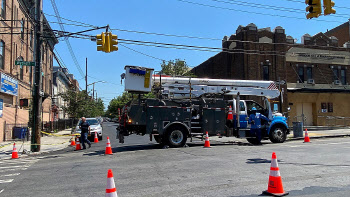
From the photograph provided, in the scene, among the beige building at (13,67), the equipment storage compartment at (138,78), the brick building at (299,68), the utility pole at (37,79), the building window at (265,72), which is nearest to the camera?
the equipment storage compartment at (138,78)

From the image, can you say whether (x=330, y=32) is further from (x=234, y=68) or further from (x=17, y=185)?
(x=17, y=185)

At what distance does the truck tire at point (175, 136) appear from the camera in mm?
13172

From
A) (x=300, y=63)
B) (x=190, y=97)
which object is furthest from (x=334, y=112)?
(x=190, y=97)

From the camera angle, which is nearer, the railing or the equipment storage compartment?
the equipment storage compartment

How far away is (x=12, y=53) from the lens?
22656mm

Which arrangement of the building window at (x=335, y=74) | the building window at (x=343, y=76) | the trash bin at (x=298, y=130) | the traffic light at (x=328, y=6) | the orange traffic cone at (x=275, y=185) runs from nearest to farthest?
the orange traffic cone at (x=275, y=185)
the traffic light at (x=328, y=6)
the trash bin at (x=298, y=130)
the building window at (x=335, y=74)
the building window at (x=343, y=76)

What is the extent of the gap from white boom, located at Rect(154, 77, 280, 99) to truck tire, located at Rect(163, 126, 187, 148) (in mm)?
1749

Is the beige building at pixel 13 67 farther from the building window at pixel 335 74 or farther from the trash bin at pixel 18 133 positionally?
the building window at pixel 335 74

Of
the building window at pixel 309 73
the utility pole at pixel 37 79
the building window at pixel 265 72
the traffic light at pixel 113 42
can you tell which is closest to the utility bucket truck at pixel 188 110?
the traffic light at pixel 113 42

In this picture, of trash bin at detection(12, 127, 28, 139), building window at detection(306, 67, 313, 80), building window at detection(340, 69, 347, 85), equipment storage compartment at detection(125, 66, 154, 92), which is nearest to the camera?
equipment storage compartment at detection(125, 66, 154, 92)

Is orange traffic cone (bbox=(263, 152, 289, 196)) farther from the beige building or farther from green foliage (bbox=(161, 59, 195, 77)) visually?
green foliage (bbox=(161, 59, 195, 77))

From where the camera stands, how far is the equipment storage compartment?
1240cm

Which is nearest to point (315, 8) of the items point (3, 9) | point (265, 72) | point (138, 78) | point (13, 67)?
point (138, 78)

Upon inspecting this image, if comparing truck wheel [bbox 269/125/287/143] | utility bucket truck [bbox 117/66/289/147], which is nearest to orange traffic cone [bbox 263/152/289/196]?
utility bucket truck [bbox 117/66/289/147]
